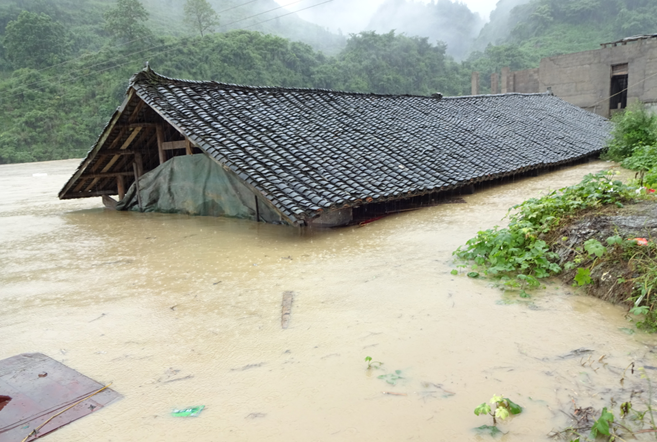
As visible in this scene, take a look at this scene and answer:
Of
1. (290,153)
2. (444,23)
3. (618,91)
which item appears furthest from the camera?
(444,23)

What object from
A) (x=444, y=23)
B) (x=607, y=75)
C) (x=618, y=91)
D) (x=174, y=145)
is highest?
(x=444, y=23)

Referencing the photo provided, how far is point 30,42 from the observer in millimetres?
38500

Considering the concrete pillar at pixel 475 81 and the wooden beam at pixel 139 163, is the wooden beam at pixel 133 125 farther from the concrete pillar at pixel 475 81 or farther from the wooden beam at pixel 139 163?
the concrete pillar at pixel 475 81

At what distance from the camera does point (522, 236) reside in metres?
5.07

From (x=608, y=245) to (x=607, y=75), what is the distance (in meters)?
23.3

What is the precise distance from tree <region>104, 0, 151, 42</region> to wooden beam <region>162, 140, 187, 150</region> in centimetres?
3634

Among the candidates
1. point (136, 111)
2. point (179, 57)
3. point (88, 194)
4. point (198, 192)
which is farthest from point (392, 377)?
point (179, 57)

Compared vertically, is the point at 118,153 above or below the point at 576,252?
above

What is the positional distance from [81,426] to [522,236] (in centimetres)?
445

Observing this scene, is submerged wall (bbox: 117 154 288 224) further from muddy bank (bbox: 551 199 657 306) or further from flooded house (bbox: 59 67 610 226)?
muddy bank (bbox: 551 199 657 306)

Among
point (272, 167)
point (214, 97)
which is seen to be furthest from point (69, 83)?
point (272, 167)

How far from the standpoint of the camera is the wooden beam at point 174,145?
31.3 feet

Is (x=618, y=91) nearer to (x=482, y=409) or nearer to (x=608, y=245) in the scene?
(x=608, y=245)

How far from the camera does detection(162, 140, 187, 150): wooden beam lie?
31.3ft
